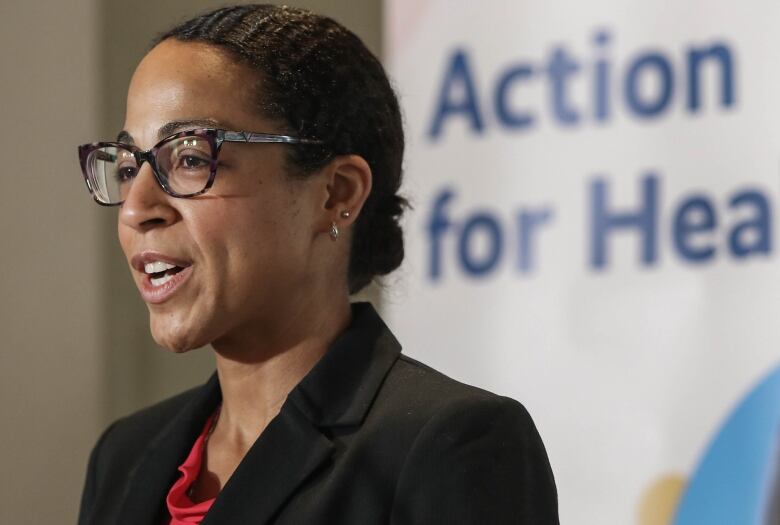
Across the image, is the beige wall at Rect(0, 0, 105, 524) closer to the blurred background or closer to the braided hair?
the blurred background

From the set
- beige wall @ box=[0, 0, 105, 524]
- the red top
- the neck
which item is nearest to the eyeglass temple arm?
the neck

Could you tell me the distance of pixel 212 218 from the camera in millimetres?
1415

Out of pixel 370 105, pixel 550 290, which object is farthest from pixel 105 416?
pixel 370 105

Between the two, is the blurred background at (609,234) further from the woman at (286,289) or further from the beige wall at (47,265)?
the beige wall at (47,265)

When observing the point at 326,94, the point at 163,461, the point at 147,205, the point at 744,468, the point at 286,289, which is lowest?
the point at 744,468

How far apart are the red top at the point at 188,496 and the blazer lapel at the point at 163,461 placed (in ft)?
0.04

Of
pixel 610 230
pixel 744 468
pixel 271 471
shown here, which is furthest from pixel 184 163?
pixel 744 468

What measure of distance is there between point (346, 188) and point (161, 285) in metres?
0.27

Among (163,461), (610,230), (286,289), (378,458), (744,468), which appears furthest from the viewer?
(610,230)

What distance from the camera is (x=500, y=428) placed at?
1341 mm

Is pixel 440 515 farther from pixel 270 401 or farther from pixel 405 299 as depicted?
pixel 405 299

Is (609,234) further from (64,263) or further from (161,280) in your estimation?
(64,263)

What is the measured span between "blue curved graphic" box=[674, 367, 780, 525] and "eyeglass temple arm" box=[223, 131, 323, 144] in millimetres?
1026

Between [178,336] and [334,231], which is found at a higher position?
[334,231]
